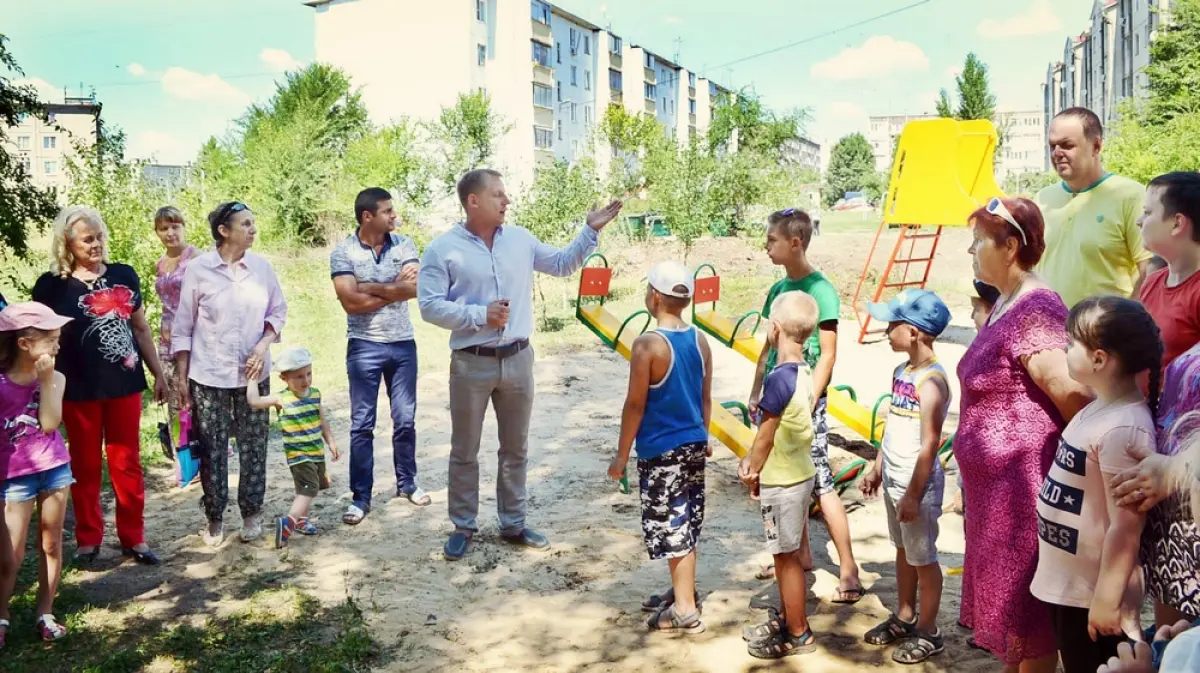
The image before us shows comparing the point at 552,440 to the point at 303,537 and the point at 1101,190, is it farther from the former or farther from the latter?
the point at 1101,190

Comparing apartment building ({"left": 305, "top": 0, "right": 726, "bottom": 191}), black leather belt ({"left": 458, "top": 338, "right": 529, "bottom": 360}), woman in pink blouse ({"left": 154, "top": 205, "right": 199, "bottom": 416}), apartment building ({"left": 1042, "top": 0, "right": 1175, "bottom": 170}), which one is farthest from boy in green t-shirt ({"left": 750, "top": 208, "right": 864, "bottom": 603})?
apartment building ({"left": 305, "top": 0, "right": 726, "bottom": 191})

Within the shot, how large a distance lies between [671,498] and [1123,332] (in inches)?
82.9

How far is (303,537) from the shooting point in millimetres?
5480

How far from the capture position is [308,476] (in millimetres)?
5438

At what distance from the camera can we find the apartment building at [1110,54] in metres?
36.4

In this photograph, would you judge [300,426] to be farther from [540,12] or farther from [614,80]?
[614,80]

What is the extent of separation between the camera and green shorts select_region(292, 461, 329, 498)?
5.41 m

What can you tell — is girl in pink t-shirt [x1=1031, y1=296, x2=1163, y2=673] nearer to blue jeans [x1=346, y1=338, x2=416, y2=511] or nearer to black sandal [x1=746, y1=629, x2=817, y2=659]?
black sandal [x1=746, y1=629, x2=817, y2=659]

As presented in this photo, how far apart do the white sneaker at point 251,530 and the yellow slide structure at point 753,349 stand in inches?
123

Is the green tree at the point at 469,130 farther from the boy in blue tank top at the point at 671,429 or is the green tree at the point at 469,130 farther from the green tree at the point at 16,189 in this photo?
the boy in blue tank top at the point at 671,429

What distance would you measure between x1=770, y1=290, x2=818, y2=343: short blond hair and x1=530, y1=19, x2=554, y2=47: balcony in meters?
49.4

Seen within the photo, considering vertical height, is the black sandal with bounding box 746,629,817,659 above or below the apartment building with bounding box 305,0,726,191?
below

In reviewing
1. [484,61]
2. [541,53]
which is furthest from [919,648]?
[541,53]

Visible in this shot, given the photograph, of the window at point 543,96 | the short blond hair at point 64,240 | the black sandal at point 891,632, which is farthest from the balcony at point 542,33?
the black sandal at point 891,632
